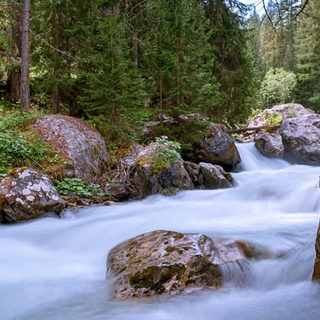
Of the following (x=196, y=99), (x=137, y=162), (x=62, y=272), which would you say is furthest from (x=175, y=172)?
(x=62, y=272)

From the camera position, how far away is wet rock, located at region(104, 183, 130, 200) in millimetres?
7094

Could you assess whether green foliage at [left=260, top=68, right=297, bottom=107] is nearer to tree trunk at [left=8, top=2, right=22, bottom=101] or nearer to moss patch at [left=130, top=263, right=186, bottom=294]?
tree trunk at [left=8, top=2, right=22, bottom=101]

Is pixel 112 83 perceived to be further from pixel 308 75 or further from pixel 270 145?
pixel 308 75

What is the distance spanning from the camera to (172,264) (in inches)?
114

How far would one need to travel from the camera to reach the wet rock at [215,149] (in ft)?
31.7

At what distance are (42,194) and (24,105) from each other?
4171mm

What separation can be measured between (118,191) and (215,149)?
4088 mm

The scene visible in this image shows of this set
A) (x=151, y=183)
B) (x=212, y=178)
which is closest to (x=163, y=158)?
(x=151, y=183)

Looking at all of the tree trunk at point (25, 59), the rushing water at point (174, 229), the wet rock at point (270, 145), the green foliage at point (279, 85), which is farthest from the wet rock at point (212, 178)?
the green foliage at point (279, 85)

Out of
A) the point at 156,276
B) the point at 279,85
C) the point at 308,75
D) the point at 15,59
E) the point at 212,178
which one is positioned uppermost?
the point at 308,75

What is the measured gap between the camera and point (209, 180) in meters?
8.13

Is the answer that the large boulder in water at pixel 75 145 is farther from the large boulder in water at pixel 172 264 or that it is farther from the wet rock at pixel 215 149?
the large boulder in water at pixel 172 264

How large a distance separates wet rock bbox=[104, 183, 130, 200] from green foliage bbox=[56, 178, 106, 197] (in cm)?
22

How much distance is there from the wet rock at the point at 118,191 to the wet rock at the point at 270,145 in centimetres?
743
